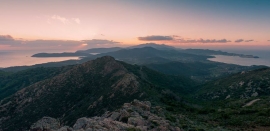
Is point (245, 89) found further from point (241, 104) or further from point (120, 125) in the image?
point (120, 125)

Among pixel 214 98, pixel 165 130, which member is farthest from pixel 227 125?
pixel 214 98

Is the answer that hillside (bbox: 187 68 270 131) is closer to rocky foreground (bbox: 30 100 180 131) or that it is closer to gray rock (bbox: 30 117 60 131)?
rocky foreground (bbox: 30 100 180 131)

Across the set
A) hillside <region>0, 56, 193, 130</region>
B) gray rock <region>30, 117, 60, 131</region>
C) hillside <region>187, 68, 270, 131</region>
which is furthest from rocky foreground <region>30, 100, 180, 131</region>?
hillside <region>0, 56, 193, 130</region>

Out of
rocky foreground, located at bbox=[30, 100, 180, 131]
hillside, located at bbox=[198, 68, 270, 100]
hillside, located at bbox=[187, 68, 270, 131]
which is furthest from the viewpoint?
hillside, located at bbox=[198, 68, 270, 100]

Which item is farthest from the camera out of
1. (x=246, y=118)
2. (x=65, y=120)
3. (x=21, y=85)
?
(x=21, y=85)

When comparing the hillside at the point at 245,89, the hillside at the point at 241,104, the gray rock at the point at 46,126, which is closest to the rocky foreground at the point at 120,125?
the gray rock at the point at 46,126

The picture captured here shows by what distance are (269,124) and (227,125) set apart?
20.9 feet

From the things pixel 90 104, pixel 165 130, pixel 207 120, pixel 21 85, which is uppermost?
pixel 165 130

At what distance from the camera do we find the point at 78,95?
Result: 7756 cm

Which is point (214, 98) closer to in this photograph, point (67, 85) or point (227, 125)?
point (227, 125)

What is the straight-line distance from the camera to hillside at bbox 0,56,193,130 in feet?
205

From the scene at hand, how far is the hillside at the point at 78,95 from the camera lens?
205 feet

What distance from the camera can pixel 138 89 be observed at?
63281 millimetres

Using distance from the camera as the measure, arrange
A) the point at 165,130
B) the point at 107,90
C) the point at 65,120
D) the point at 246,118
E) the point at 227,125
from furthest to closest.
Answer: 1. the point at 107,90
2. the point at 65,120
3. the point at 246,118
4. the point at 227,125
5. the point at 165,130
